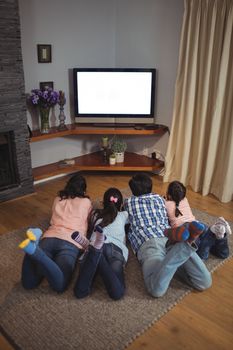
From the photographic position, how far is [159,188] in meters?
3.72

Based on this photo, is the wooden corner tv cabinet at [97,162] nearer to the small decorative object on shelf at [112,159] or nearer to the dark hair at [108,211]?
the small decorative object on shelf at [112,159]

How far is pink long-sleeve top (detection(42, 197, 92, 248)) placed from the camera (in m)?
2.30

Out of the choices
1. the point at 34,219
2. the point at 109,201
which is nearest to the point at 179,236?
the point at 109,201

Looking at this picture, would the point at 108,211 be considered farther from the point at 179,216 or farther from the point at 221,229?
the point at 221,229

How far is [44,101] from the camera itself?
138 inches

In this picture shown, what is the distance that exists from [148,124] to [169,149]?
423 mm

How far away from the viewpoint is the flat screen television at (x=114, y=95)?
3758 millimetres

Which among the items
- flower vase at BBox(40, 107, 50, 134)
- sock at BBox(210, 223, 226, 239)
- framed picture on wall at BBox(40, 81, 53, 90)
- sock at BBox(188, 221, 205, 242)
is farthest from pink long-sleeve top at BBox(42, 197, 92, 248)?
framed picture on wall at BBox(40, 81, 53, 90)

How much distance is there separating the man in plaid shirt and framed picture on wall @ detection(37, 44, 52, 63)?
185 cm

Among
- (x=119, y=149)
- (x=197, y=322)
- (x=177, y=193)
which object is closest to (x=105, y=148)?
(x=119, y=149)

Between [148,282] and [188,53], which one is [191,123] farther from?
[148,282]

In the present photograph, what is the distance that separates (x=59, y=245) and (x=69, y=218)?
24 cm

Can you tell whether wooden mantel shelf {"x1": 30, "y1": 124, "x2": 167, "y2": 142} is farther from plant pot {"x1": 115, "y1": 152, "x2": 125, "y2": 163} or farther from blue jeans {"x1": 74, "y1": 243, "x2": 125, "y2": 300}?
blue jeans {"x1": 74, "y1": 243, "x2": 125, "y2": 300}

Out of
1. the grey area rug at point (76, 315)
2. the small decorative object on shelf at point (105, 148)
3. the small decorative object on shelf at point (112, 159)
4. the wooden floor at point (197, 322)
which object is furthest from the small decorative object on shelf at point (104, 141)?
the grey area rug at point (76, 315)
